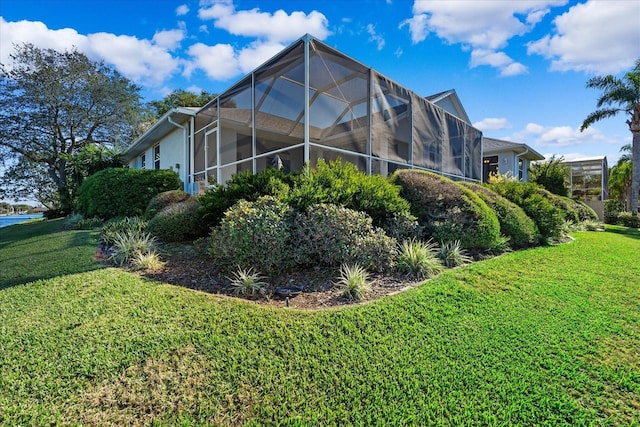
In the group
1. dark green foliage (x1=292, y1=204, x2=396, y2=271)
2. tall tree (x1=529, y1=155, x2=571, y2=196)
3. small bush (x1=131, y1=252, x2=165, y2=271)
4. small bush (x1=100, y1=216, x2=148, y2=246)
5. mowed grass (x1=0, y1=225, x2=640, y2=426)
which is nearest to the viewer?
mowed grass (x1=0, y1=225, x2=640, y2=426)

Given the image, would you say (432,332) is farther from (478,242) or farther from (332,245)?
(478,242)

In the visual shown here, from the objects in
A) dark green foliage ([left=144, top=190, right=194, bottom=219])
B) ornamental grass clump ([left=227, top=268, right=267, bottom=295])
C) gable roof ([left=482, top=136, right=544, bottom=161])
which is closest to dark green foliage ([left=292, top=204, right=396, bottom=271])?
ornamental grass clump ([left=227, top=268, right=267, bottom=295])

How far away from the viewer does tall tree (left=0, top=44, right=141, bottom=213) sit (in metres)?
20.4

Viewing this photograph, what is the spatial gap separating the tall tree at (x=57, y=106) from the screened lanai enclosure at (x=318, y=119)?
15.2 metres

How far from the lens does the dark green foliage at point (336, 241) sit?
4566 millimetres

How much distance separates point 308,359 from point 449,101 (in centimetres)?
Result: 1645

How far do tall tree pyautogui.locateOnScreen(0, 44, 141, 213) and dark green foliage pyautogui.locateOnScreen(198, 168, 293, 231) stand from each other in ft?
61.0

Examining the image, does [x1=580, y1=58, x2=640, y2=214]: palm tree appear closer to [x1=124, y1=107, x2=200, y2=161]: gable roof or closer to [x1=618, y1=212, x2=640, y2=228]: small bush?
[x1=618, y1=212, x2=640, y2=228]: small bush

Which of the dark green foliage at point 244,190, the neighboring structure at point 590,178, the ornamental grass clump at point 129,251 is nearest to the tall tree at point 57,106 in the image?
the ornamental grass clump at point 129,251

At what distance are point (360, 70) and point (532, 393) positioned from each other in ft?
24.9

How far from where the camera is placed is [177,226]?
6.58m

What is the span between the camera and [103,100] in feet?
73.0

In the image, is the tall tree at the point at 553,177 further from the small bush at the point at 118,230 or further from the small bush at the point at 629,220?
the small bush at the point at 118,230

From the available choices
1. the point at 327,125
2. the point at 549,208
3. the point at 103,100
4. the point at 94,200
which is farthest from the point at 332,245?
the point at 103,100
